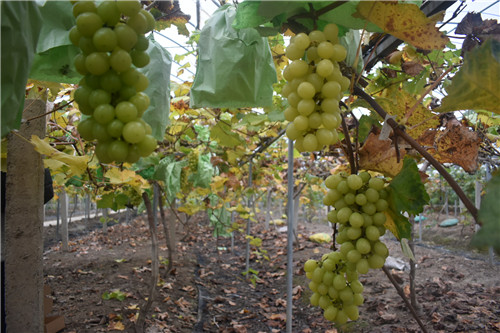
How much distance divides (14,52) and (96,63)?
148 millimetres

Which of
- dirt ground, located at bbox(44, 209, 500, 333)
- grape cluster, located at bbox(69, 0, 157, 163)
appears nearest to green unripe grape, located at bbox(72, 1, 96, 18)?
grape cluster, located at bbox(69, 0, 157, 163)

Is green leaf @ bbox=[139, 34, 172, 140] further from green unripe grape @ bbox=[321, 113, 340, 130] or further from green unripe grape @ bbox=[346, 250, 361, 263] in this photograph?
green unripe grape @ bbox=[346, 250, 361, 263]

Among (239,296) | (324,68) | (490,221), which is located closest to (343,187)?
(324,68)

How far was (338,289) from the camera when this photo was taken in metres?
0.97

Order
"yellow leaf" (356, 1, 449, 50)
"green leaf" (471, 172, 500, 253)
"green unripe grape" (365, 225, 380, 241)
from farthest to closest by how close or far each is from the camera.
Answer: "green unripe grape" (365, 225, 380, 241)
"yellow leaf" (356, 1, 449, 50)
"green leaf" (471, 172, 500, 253)

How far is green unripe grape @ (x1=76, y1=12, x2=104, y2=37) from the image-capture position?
1.99 ft

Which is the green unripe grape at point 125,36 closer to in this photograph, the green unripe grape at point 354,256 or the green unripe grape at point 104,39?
the green unripe grape at point 104,39

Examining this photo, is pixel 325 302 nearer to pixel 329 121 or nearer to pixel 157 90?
pixel 329 121

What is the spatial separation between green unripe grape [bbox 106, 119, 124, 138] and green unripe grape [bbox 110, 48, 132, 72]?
0.10 metres

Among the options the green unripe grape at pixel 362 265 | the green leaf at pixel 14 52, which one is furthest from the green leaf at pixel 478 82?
the green leaf at pixel 14 52

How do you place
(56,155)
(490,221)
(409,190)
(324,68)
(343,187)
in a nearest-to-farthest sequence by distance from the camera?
1. (490,221)
2. (324,68)
3. (409,190)
4. (343,187)
5. (56,155)

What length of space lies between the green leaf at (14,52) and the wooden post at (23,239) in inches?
29.8

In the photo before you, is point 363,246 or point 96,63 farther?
point 363,246

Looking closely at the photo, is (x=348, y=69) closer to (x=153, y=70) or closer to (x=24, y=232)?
(x=153, y=70)
